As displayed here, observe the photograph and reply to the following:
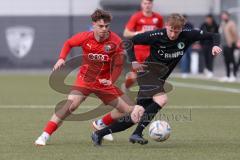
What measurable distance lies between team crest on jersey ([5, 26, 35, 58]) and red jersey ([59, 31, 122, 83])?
70.0 ft

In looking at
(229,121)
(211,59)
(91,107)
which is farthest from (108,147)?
(211,59)

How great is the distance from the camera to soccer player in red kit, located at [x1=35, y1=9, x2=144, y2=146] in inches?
393

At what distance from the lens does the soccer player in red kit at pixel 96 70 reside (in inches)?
393

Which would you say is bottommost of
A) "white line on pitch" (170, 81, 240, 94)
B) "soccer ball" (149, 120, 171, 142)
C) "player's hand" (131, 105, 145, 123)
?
"white line on pitch" (170, 81, 240, 94)

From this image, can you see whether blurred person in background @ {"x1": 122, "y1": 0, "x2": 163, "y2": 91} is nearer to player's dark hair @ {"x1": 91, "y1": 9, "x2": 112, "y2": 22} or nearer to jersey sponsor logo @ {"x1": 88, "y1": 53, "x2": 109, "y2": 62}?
jersey sponsor logo @ {"x1": 88, "y1": 53, "x2": 109, "y2": 62}

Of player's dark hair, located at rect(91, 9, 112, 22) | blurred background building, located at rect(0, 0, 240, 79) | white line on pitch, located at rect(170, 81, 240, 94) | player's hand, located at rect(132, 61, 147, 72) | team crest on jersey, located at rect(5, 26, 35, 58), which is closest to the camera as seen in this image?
player's dark hair, located at rect(91, 9, 112, 22)

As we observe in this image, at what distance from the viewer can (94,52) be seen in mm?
10078

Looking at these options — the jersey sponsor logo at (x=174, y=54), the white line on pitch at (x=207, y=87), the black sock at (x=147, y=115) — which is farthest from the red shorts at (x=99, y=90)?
the white line on pitch at (x=207, y=87)

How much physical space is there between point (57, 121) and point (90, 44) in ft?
3.44

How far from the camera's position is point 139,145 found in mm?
10148

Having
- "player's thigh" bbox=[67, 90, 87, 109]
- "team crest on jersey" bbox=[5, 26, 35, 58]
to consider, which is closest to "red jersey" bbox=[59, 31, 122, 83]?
"player's thigh" bbox=[67, 90, 87, 109]

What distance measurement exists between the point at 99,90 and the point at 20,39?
22.0m

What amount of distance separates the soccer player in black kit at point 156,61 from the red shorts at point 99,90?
0.35 meters

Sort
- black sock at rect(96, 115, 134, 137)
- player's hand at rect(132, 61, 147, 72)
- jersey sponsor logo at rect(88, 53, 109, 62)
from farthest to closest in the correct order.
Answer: black sock at rect(96, 115, 134, 137), player's hand at rect(132, 61, 147, 72), jersey sponsor logo at rect(88, 53, 109, 62)
